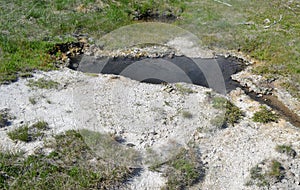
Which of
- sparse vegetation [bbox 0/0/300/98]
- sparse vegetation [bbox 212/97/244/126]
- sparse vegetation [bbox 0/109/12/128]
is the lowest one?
sparse vegetation [bbox 0/109/12/128]

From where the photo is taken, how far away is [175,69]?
20547 millimetres

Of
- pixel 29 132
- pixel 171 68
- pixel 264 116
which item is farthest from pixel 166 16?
pixel 29 132

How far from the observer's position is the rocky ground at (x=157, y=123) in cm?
1318

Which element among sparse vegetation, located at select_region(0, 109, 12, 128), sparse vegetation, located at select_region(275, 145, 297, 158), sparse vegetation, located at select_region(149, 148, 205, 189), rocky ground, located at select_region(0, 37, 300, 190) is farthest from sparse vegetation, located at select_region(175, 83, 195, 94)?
sparse vegetation, located at select_region(0, 109, 12, 128)

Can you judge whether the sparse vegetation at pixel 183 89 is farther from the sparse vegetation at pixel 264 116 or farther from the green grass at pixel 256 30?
the green grass at pixel 256 30

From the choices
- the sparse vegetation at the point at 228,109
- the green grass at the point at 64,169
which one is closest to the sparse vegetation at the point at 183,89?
the sparse vegetation at the point at 228,109

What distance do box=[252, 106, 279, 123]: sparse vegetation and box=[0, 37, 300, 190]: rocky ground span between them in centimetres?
24

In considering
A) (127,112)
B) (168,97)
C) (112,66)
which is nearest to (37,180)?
(127,112)

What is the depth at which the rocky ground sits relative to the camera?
13.2 meters

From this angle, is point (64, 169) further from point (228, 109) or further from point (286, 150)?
point (286, 150)

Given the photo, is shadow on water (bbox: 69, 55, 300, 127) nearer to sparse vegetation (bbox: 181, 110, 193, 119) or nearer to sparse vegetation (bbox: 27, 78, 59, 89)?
sparse vegetation (bbox: 27, 78, 59, 89)

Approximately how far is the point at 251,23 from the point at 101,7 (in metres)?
11.4

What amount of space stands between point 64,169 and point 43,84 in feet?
21.3

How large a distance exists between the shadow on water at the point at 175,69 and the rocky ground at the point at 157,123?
3.15ft
